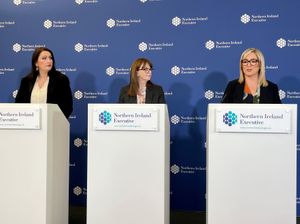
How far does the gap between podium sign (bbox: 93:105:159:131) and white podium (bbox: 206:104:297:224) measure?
41cm

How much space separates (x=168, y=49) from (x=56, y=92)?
1.38 meters

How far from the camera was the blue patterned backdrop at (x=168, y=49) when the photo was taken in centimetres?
412

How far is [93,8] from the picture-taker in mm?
4445

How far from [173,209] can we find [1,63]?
2.56 meters

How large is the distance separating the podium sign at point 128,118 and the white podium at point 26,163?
409mm

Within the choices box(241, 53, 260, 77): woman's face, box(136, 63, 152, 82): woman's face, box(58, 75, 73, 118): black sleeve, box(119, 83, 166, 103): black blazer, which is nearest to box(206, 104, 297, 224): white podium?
box(241, 53, 260, 77): woman's face

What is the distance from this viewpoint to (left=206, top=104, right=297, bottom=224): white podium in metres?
2.64

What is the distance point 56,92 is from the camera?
3.52 meters

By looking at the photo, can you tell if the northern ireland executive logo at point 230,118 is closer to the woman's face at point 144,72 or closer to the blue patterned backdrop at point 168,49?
the woman's face at point 144,72

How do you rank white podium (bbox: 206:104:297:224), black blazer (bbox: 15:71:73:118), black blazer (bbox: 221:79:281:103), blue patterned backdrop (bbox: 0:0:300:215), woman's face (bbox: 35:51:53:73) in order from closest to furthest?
white podium (bbox: 206:104:297:224), black blazer (bbox: 221:79:281:103), black blazer (bbox: 15:71:73:118), woman's face (bbox: 35:51:53:73), blue patterned backdrop (bbox: 0:0:300:215)


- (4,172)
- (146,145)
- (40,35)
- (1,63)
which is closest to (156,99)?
(146,145)

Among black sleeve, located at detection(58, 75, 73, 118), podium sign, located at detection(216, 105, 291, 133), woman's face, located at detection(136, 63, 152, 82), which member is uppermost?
woman's face, located at detection(136, 63, 152, 82)

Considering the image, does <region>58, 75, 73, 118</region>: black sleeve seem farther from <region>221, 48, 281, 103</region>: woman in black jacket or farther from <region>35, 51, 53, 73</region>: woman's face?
<region>221, 48, 281, 103</region>: woman in black jacket

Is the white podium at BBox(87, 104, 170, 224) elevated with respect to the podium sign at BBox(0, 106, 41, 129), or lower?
lower
